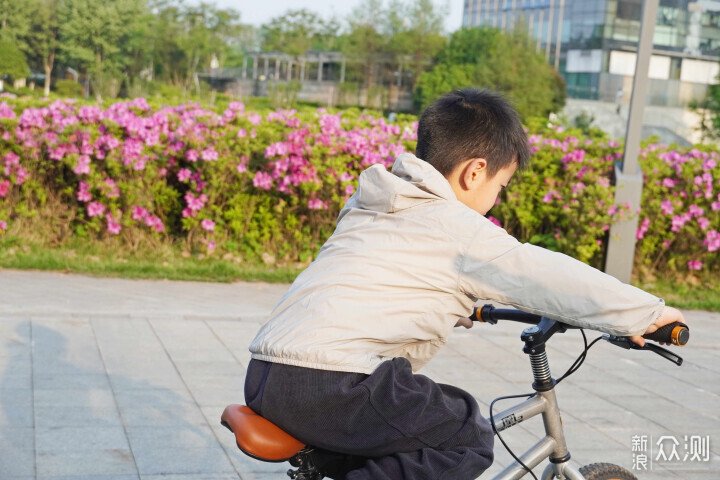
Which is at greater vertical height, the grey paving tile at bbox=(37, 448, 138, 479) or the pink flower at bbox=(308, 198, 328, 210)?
the pink flower at bbox=(308, 198, 328, 210)

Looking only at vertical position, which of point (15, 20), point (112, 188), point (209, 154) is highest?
point (15, 20)

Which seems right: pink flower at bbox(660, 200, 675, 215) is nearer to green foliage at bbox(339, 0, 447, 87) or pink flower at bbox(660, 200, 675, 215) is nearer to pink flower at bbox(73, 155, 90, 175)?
pink flower at bbox(73, 155, 90, 175)

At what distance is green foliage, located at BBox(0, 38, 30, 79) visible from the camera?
42.4 meters

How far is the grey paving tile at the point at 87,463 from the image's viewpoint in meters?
4.15

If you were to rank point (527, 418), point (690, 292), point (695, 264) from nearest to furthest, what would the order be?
point (527, 418)
point (690, 292)
point (695, 264)

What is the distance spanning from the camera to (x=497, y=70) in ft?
337

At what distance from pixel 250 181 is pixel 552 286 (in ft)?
24.4

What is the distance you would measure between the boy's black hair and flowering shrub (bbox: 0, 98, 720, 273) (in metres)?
6.72

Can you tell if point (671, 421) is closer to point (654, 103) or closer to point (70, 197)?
point (70, 197)

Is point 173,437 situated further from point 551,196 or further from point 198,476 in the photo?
point 551,196

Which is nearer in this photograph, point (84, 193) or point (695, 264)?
point (84, 193)

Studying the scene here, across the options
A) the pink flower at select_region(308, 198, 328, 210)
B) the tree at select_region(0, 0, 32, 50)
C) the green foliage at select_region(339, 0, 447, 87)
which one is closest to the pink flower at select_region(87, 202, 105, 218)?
the pink flower at select_region(308, 198, 328, 210)

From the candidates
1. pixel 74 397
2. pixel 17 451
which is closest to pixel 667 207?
pixel 74 397

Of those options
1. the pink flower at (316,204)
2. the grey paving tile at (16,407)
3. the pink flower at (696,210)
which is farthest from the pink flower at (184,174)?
the pink flower at (696,210)
